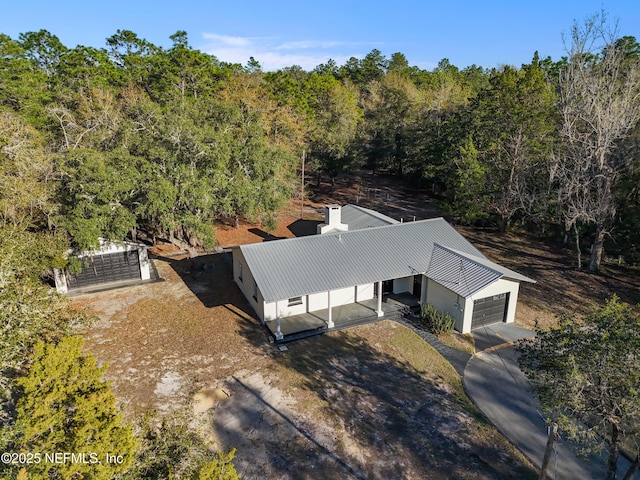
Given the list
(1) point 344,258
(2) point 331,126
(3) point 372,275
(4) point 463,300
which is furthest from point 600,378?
(2) point 331,126

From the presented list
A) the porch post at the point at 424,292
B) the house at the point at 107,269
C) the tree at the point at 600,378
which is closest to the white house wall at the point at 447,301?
the porch post at the point at 424,292

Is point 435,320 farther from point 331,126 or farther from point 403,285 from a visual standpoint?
point 331,126

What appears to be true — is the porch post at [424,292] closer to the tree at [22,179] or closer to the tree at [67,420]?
the tree at [67,420]

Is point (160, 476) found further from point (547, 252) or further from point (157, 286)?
point (547, 252)

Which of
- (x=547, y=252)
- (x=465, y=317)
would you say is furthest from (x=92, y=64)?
(x=547, y=252)

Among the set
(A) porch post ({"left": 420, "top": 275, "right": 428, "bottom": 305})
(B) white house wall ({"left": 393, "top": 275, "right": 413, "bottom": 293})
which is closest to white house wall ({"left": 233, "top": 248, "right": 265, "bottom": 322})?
(B) white house wall ({"left": 393, "top": 275, "right": 413, "bottom": 293})

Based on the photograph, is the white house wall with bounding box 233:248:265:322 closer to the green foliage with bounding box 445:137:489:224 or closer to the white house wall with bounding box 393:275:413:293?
the white house wall with bounding box 393:275:413:293
